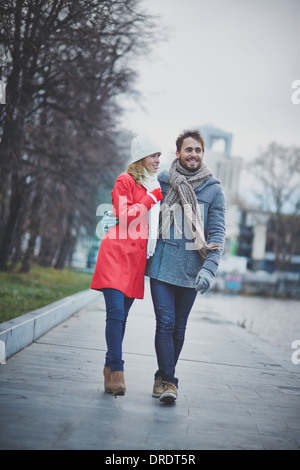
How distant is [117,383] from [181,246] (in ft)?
3.79

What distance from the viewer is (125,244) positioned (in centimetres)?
420

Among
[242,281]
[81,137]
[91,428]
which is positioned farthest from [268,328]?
[242,281]

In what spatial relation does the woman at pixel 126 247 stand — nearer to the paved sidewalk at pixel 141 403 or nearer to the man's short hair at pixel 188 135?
the man's short hair at pixel 188 135

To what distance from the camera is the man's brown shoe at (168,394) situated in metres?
4.11

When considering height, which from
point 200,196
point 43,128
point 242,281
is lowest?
point 242,281

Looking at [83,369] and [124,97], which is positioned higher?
[124,97]

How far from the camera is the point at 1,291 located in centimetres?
1023

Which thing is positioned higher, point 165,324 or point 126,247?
point 126,247

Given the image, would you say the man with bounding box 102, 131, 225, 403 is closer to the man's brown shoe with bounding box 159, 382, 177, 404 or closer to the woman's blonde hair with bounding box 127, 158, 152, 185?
the man's brown shoe with bounding box 159, 382, 177, 404

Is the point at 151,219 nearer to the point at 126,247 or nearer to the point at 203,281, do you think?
the point at 126,247

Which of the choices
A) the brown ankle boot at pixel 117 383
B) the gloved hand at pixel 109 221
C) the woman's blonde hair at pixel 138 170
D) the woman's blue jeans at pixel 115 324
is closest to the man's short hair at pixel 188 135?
the woman's blonde hair at pixel 138 170

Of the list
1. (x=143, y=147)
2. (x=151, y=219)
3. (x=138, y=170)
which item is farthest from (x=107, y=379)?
(x=143, y=147)
